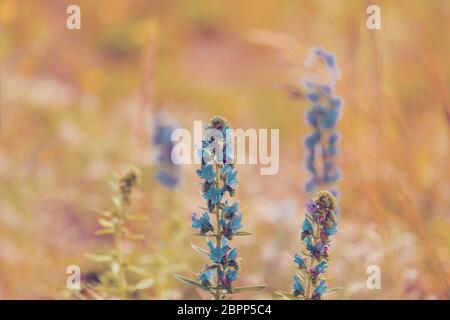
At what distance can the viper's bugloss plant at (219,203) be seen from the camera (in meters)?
1.69

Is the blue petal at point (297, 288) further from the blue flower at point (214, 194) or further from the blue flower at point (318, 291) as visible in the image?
the blue flower at point (214, 194)

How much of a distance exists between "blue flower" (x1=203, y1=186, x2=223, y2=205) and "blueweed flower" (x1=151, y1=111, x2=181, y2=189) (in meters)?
1.33

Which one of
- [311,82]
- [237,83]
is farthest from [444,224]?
[237,83]

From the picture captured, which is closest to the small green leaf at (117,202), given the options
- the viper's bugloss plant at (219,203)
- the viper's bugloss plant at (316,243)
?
the viper's bugloss plant at (219,203)

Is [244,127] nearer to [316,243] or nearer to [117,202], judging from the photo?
[117,202]

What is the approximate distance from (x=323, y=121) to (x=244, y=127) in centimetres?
251

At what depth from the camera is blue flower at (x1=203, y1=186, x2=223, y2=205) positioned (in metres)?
1.68

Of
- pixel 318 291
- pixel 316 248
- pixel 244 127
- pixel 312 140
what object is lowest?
pixel 318 291

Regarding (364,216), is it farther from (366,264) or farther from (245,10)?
(245,10)

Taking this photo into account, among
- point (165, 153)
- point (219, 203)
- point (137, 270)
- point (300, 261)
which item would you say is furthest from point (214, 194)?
point (165, 153)

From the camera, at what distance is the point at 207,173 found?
169 centimetres

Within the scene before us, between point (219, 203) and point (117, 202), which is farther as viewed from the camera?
point (117, 202)

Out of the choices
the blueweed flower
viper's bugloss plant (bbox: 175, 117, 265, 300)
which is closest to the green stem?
viper's bugloss plant (bbox: 175, 117, 265, 300)

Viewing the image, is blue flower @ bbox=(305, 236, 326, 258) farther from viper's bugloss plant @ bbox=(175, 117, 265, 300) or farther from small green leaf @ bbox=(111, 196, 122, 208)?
small green leaf @ bbox=(111, 196, 122, 208)
